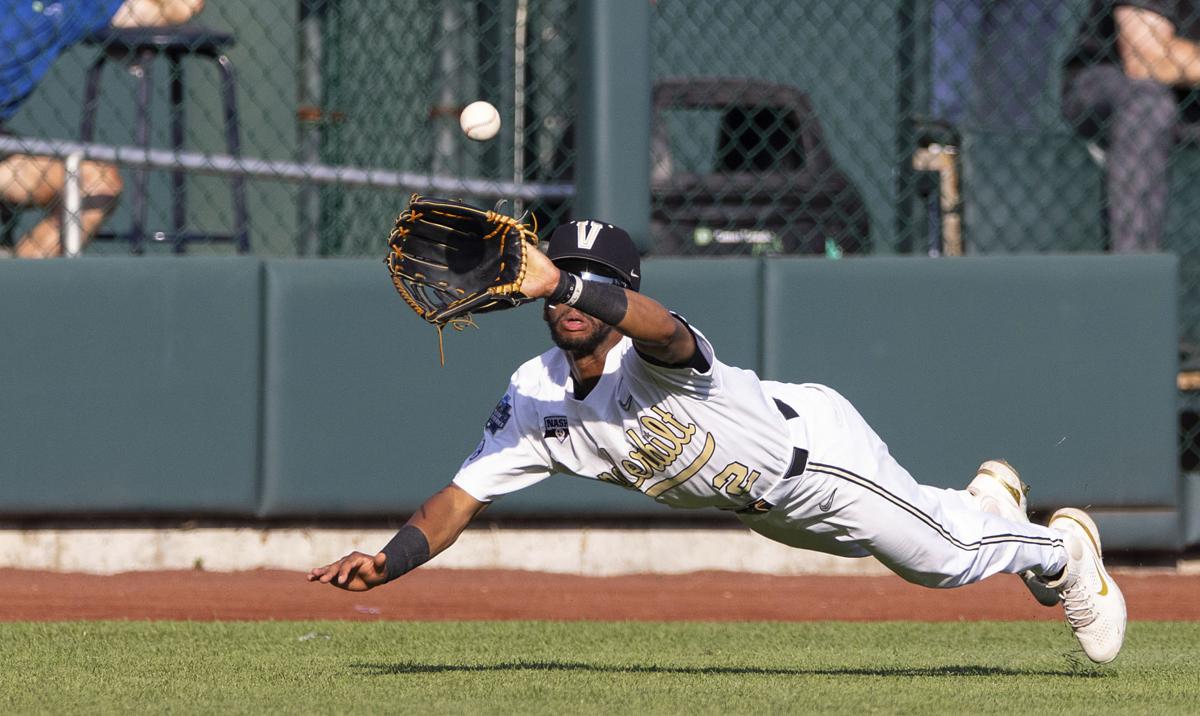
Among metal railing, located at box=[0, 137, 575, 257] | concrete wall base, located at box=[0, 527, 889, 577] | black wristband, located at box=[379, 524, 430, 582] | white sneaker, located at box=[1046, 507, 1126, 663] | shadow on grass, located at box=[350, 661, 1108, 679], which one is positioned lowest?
concrete wall base, located at box=[0, 527, 889, 577]

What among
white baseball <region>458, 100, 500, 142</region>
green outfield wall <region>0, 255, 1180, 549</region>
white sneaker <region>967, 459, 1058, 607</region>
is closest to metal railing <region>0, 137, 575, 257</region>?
green outfield wall <region>0, 255, 1180, 549</region>

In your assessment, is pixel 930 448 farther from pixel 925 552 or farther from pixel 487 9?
pixel 487 9

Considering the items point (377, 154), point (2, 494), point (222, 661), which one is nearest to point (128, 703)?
point (222, 661)

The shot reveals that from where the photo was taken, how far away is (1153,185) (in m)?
6.86

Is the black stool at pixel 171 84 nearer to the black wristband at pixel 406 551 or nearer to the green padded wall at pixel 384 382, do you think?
the green padded wall at pixel 384 382

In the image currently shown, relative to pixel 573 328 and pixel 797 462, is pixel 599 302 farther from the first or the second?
pixel 797 462

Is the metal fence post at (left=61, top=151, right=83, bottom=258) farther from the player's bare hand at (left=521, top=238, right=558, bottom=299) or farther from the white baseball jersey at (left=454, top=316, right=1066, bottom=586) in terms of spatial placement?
the player's bare hand at (left=521, top=238, right=558, bottom=299)

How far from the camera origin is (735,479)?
413 centimetres

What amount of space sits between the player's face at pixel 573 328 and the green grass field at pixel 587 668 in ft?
2.89

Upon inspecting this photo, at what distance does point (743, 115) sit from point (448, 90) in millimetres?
1557

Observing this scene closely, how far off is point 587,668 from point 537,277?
61.9 inches

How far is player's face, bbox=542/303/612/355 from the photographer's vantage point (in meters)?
3.89

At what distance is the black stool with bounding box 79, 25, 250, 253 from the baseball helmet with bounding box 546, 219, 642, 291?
11.3ft

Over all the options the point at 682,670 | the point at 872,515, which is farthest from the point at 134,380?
the point at 872,515
